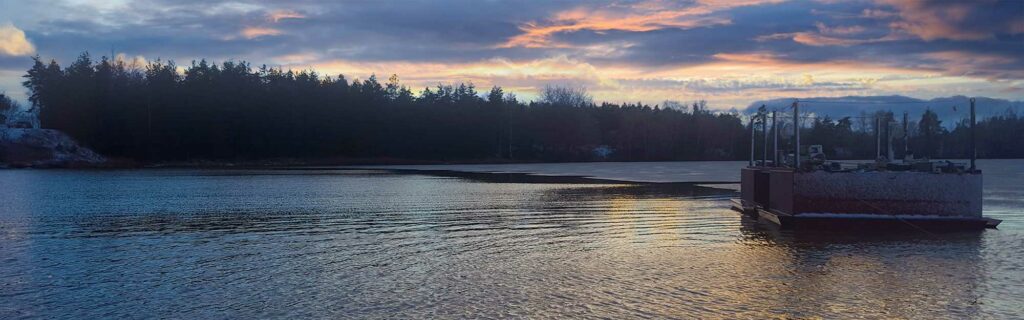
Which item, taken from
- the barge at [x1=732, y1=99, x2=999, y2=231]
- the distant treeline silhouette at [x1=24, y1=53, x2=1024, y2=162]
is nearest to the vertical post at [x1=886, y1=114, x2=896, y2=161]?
the barge at [x1=732, y1=99, x2=999, y2=231]

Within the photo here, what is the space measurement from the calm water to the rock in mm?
68309

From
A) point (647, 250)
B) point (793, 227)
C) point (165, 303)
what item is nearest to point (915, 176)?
point (793, 227)

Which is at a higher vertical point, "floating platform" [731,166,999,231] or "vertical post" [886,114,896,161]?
"vertical post" [886,114,896,161]

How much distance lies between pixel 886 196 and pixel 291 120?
288ft

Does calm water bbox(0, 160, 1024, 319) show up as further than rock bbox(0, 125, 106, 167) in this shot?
No

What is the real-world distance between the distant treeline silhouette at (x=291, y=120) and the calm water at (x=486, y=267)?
73474 millimetres

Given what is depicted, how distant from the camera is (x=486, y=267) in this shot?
12820 millimetres

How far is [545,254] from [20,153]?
87382mm

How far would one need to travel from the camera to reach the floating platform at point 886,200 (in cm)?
1872

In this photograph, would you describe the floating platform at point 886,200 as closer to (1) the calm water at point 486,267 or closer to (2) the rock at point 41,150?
(1) the calm water at point 486,267

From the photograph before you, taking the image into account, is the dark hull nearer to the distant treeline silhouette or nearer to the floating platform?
the floating platform

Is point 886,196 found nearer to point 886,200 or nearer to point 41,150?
point 886,200

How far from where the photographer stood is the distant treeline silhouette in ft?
304

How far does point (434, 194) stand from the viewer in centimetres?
3247
